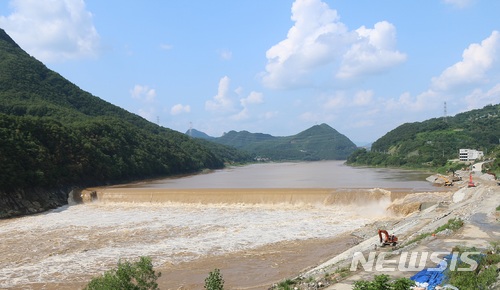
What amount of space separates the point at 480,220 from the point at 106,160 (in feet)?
128

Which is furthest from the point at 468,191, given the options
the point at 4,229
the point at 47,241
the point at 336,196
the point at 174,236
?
the point at 4,229

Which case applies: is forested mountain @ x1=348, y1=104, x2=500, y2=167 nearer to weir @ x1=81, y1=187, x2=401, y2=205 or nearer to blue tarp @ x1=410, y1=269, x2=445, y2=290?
weir @ x1=81, y1=187, x2=401, y2=205

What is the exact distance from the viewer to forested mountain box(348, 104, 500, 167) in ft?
240

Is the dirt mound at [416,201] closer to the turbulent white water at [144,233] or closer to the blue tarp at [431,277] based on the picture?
the turbulent white water at [144,233]

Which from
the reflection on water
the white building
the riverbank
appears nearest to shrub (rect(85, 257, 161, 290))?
the riverbank

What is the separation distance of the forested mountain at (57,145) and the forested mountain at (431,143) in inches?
1490

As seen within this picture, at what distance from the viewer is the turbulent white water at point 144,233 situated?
47.1 feet

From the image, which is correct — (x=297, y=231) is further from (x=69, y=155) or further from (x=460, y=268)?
(x=69, y=155)

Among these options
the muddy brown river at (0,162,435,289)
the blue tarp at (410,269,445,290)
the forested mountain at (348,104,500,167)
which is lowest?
the muddy brown river at (0,162,435,289)

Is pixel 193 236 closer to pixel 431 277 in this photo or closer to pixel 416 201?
pixel 431 277

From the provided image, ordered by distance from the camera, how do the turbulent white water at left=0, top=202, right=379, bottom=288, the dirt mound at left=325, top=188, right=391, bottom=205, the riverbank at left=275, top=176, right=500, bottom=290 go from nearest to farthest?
the riverbank at left=275, top=176, right=500, bottom=290
the turbulent white water at left=0, top=202, right=379, bottom=288
the dirt mound at left=325, top=188, right=391, bottom=205

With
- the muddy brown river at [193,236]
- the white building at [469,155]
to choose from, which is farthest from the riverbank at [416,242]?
the white building at [469,155]

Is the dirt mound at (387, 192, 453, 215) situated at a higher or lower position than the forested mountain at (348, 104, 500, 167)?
lower

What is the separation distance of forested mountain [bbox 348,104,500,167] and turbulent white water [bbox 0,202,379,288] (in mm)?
48017
